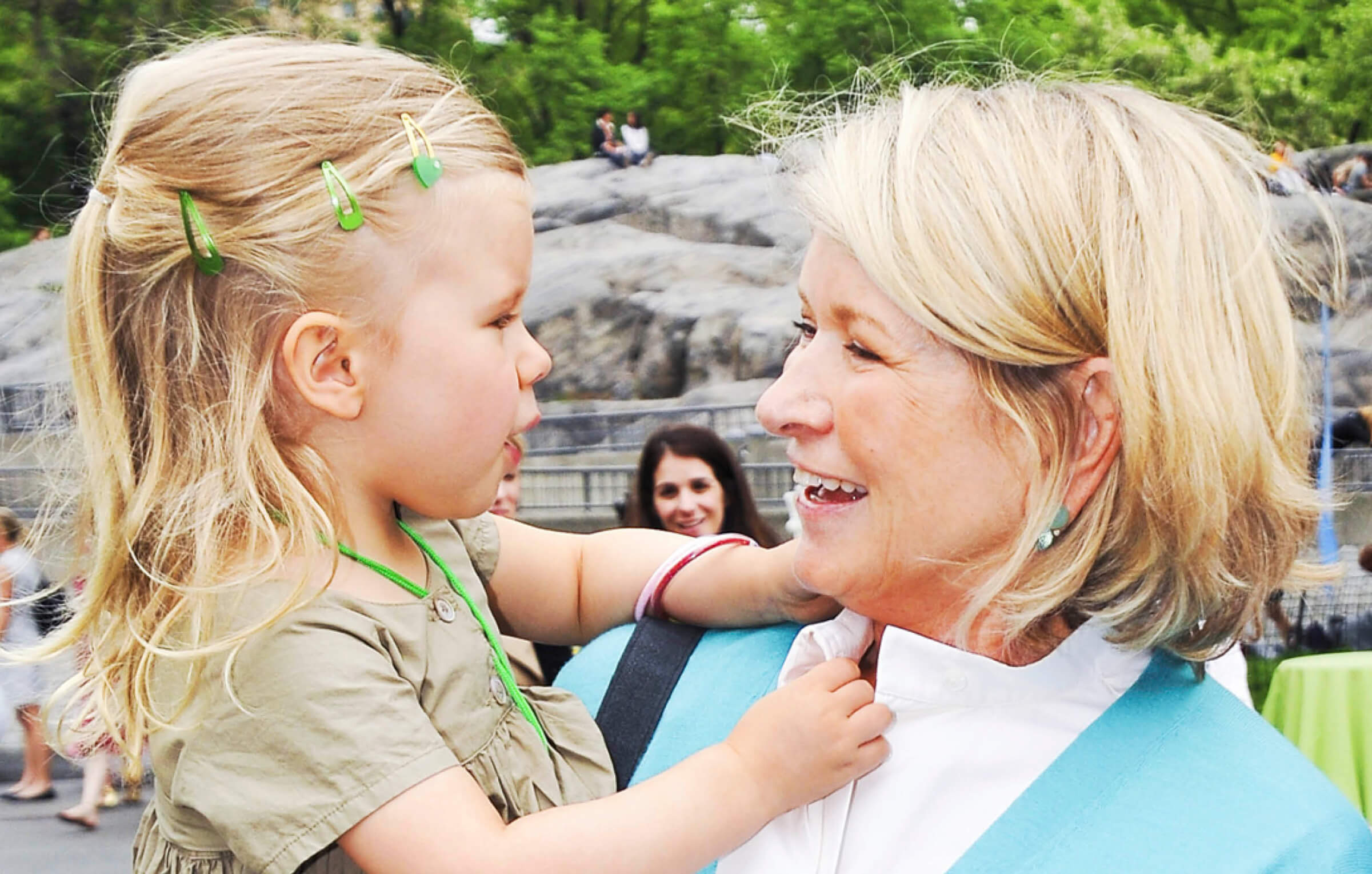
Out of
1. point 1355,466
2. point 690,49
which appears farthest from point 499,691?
point 690,49

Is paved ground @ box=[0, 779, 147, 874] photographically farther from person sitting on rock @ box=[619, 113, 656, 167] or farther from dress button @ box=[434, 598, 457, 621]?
person sitting on rock @ box=[619, 113, 656, 167]

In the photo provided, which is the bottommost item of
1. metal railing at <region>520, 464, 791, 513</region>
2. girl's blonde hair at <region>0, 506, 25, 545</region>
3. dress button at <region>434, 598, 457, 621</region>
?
metal railing at <region>520, 464, 791, 513</region>

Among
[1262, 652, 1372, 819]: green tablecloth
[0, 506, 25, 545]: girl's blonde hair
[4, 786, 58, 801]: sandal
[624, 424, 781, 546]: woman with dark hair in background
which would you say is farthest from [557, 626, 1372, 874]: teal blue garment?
[4, 786, 58, 801]: sandal

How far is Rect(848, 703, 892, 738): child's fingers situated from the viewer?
4.55 ft

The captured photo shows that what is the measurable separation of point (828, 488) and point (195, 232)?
2.37ft

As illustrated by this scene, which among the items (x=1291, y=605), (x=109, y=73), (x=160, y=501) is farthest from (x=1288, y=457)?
(x=109, y=73)

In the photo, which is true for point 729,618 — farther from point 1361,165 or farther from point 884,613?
point 1361,165

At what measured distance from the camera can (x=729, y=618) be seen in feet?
5.59

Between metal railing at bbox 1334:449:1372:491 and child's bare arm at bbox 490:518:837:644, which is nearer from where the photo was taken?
child's bare arm at bbox 490:518:837:644

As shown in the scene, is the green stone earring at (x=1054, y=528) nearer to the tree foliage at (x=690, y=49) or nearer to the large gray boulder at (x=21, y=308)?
the large gray boulder at (x=21, y=308)

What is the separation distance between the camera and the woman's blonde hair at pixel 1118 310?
1.33 meters

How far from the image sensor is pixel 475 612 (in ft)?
5.16

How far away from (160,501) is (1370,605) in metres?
8.49

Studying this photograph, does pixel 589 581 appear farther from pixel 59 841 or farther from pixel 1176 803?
pixel 59 841
